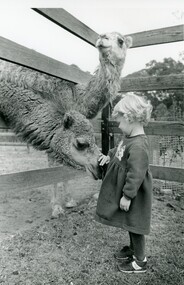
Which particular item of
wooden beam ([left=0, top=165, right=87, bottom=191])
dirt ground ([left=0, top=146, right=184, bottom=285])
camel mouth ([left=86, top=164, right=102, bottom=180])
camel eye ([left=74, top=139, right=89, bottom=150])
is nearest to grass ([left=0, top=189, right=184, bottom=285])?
dirt ground ([left=0, top=146, right=184, bottom=285])

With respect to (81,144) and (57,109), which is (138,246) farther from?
(57,109)

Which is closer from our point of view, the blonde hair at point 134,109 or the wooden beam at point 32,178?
the blonde hair at point 134,109

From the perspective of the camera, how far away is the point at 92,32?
446 cm

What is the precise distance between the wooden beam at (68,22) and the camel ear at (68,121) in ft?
3.62

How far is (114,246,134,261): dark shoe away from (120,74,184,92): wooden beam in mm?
2620

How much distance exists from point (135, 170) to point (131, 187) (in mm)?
155

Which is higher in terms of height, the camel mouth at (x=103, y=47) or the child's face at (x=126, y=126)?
the camel mouth at (x=103, y=47)

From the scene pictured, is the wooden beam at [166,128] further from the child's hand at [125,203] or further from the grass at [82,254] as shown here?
the child's hand at [125,203]

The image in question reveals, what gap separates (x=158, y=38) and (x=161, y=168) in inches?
81.7

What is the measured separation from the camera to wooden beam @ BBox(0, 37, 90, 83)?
8.93 ft

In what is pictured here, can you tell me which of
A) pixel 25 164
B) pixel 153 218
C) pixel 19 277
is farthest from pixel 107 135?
pixel 25 164

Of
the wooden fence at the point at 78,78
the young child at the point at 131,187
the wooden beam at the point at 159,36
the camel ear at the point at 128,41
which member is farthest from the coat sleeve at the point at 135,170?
the camel ear at the point at 128,41

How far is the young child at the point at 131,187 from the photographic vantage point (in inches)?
103

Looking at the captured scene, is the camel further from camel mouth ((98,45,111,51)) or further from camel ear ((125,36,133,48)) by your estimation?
camel ear ((125,36,133,48))
